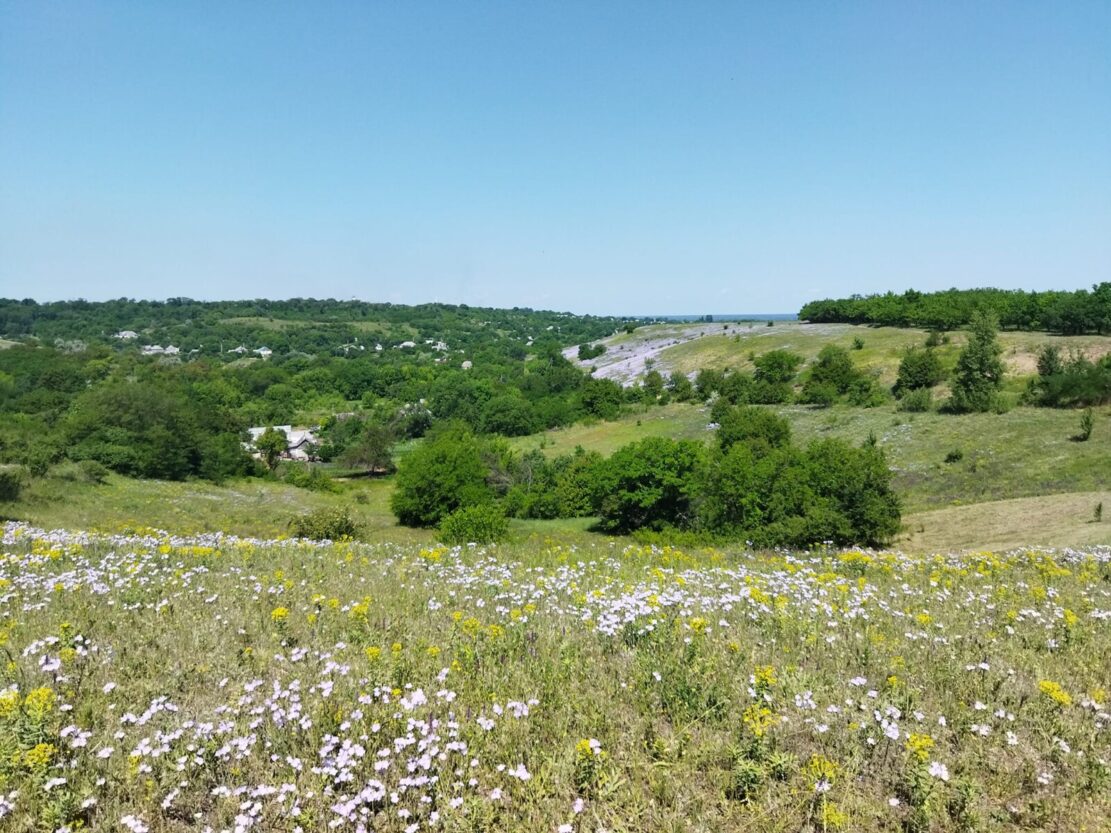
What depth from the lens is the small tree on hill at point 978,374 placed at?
49.0 metres

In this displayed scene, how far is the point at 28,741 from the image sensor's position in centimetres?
376

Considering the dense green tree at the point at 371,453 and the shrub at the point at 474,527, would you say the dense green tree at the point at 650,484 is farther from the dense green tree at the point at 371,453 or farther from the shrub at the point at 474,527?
the dense green tree at the point at 371,453

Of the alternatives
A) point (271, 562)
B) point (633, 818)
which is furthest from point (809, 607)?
point (271, 562)

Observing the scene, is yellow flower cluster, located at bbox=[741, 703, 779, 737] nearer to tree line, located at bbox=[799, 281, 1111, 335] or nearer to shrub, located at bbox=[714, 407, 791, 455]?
shrub, located at bbox=[714, 407, 791, 455]

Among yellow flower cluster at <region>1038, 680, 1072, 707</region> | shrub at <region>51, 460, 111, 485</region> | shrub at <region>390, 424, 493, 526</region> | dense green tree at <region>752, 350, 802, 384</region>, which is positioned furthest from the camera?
dense green tree at <region>752, 350, 802, 384</region>

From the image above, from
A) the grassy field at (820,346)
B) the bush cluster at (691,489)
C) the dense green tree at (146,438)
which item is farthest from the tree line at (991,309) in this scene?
the dense green tree at (146,438)

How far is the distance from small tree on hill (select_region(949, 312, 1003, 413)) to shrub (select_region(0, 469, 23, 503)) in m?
65.2

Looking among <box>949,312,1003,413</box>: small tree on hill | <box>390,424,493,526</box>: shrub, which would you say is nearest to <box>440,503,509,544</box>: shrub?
<box>390,424,493,526</box>: shrub

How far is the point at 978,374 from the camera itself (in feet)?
165

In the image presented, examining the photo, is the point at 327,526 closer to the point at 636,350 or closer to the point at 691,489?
the point at 691,489

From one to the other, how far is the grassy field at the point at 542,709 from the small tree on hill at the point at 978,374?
164 ft

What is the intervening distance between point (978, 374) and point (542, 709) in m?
58.4

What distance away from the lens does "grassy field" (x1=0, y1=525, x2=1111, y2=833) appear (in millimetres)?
3541

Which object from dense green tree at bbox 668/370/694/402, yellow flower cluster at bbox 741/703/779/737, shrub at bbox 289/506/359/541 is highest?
yellow flower cluster at bbox 741/703/779/737
